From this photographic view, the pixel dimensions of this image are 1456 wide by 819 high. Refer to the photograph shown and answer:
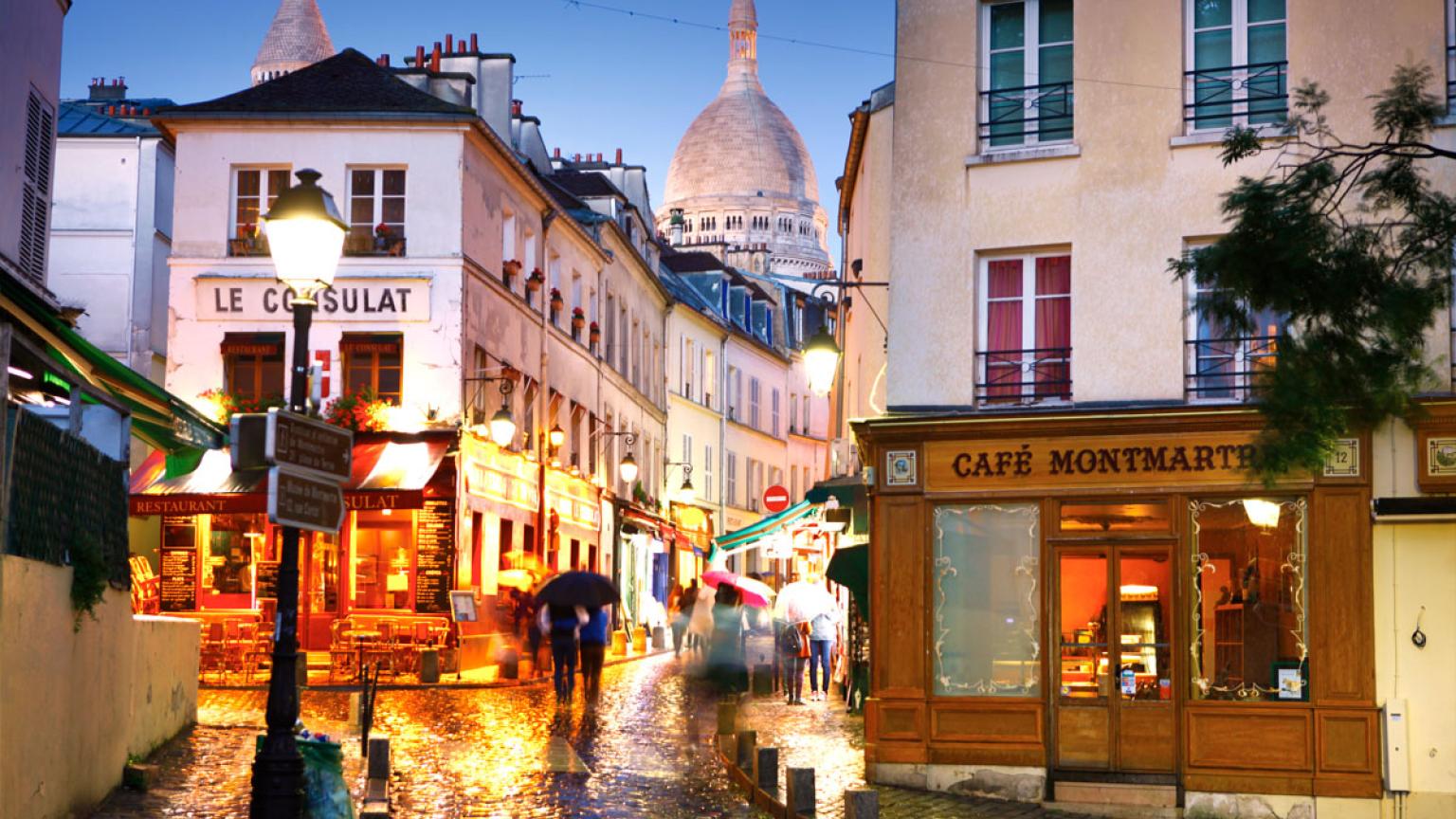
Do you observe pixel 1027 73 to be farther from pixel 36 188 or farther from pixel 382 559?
pixel 382 559

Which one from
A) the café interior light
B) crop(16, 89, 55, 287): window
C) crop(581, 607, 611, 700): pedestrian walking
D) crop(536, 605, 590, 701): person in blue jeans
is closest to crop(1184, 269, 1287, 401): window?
the café interior light

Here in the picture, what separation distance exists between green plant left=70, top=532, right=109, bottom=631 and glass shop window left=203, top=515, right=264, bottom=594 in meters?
18.1

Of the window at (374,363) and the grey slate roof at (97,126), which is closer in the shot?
the window at (374,363)

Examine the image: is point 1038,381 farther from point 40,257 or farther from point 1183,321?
point 40,257

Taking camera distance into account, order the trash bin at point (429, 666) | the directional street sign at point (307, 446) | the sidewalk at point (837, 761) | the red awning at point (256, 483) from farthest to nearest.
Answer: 1. the red awning at point (256, 483)
2. the trash bin at point (429, 666)
3. the sidewalk at point (837, 761)
4. the directional street sign at point (307, 446)

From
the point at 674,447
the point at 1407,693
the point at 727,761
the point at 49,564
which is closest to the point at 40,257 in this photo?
the point at 49,564

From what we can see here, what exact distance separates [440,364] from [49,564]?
18.8 metres

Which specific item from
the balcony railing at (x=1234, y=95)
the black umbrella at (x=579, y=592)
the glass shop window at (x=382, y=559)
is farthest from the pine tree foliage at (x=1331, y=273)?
the glass shop window at (x=382, y=559)

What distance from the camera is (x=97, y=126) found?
Result: 34.0 meters

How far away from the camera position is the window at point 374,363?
30.2 meters

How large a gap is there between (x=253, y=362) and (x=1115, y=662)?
18007mm

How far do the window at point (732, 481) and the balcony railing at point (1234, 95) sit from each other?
44.0m

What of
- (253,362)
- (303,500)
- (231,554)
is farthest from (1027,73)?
(231,554)

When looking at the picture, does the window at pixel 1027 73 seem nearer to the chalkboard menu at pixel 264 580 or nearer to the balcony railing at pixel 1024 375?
the balcony railing at pixel 1024 375
